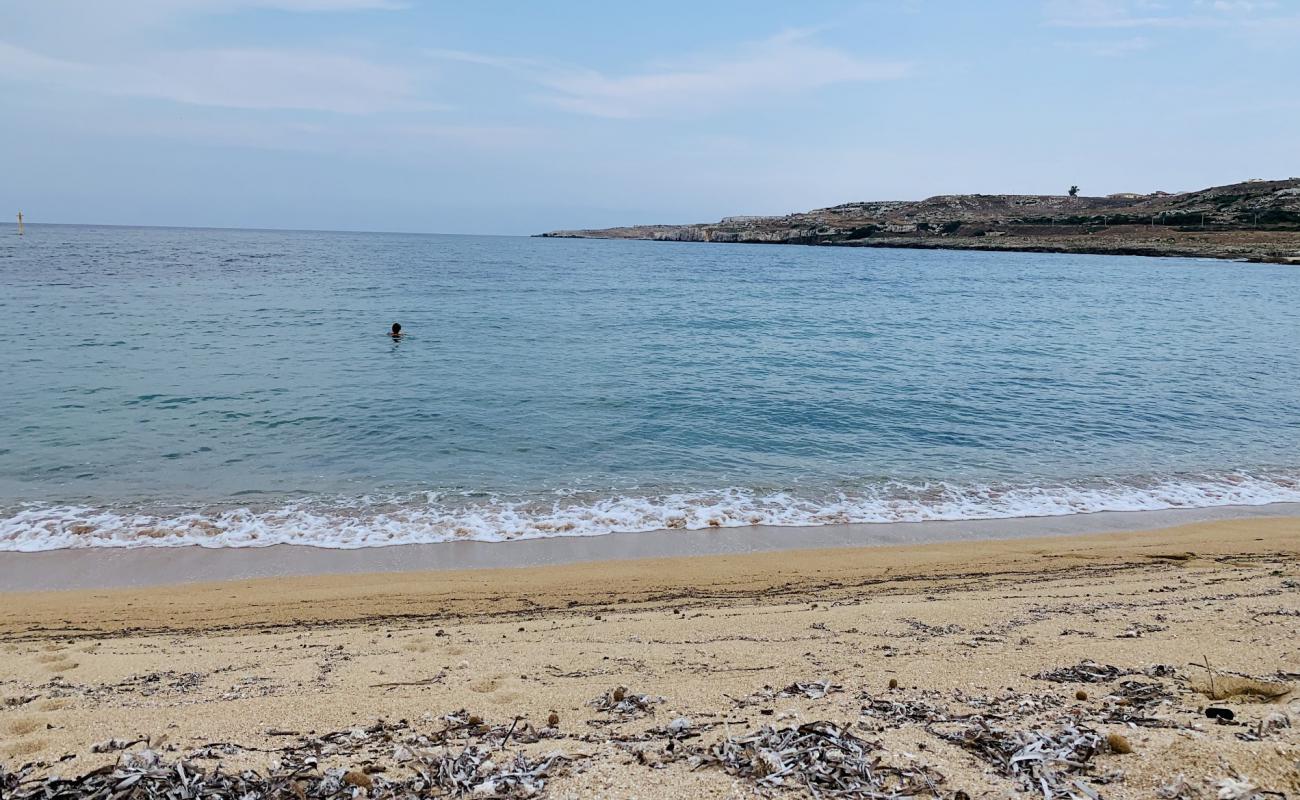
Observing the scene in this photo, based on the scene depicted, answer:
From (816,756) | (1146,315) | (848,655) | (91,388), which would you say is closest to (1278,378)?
(1146,315)

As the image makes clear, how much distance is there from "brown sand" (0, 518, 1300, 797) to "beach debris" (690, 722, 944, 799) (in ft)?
0.36

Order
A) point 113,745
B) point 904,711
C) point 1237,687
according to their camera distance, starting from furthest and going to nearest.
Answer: point 1237,687 → point 904,711 → point 113,745

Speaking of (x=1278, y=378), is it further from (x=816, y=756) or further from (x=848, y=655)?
(x=816, y=756)

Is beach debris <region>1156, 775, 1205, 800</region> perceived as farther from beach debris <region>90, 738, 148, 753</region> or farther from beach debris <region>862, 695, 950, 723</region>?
beach debris <region>90, 738, 148, 753</region>

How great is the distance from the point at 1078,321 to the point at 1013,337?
21.9 feet

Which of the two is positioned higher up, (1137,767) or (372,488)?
(1137,767)

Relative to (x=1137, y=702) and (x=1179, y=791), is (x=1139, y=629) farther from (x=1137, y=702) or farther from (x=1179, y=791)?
(x=1179, y=791)

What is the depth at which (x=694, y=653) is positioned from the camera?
5266 millimetres

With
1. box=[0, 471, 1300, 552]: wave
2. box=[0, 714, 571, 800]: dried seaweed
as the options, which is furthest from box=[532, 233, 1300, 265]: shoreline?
box=[0, 714, 571, 800]: dried seaweed

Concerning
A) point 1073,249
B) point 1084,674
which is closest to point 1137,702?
point 1084,674

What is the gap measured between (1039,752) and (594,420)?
11390mm

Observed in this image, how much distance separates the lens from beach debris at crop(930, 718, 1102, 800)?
3.05 metres

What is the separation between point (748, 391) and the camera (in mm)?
16953

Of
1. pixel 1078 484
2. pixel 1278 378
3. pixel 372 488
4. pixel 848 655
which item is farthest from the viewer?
pixel 1278 378
